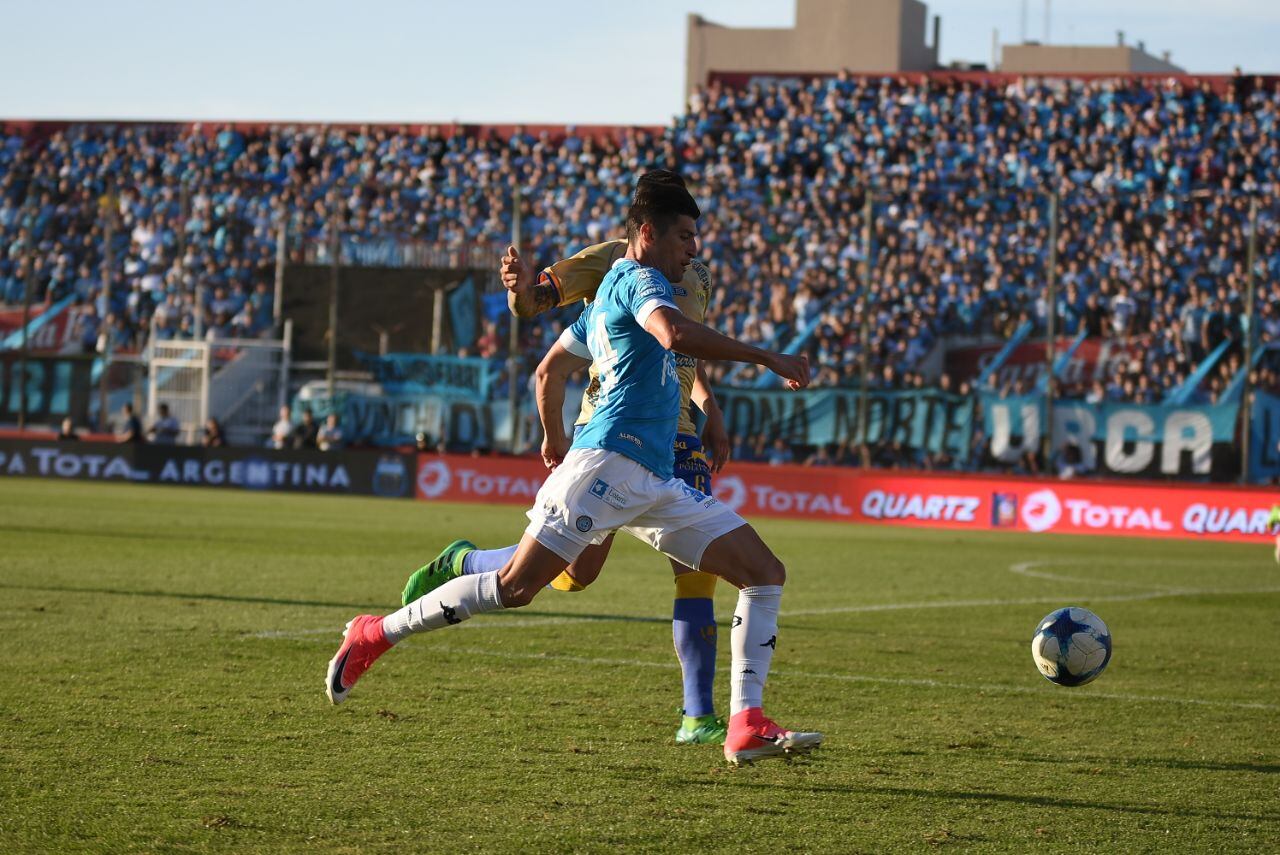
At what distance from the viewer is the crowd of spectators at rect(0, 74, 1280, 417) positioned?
26266 millimetres

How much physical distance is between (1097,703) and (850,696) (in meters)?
1.27

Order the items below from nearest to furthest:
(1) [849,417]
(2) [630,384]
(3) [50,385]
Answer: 1. (2) [630,384]
2. (1) [849,417]
3. (3) [50,385]

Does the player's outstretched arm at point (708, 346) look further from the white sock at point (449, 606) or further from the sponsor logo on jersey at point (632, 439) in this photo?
the white sock at point (449, 606)

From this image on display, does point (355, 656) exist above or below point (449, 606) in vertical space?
below

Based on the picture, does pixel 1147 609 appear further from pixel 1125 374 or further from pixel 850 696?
pixel 1125 374

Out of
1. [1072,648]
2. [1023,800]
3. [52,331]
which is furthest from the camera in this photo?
[52,331]

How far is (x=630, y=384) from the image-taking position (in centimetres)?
595

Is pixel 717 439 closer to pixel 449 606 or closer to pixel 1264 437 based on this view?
pixel 449 606

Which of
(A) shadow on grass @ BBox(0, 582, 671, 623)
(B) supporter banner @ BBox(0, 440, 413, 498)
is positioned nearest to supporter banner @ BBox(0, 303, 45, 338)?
(B) supporter banner @ BBox(0, 440, 413, 498)

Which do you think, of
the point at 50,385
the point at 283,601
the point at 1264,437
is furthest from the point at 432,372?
the point at 283,601

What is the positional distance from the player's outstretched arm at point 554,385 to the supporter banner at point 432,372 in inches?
830

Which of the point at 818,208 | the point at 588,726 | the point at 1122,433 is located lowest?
the point at 588,726

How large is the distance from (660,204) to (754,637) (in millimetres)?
1645

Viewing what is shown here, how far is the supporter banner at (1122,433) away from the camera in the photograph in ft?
81.0
